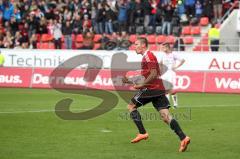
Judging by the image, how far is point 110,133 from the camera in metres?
15.2

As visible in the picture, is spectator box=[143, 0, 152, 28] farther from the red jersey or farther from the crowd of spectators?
the red jersey

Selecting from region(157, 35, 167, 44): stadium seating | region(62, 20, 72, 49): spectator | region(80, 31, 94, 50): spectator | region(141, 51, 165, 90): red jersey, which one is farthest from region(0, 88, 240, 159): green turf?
region(62, 20, 72, 49): spectator

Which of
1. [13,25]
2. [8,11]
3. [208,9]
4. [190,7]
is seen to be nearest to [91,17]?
[13,25]

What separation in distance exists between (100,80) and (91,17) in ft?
29.0

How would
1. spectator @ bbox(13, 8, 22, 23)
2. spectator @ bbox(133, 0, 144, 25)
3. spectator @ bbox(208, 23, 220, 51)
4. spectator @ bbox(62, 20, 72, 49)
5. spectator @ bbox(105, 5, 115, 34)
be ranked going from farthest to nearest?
spectator @ bbox(13, 8, 22, 23), spectator @ bbox(105, 5, 115, 34), spectator @ bbox(62, 20, 72, 49), spectator @ bbox(133, 0, 144, 25), spectator @ bbox(208, 23, 220, 51)

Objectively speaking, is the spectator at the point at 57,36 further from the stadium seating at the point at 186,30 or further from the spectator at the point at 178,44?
the stadium seating at the point at 186,30

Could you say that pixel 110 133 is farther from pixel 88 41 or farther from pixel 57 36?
pixel 57 36

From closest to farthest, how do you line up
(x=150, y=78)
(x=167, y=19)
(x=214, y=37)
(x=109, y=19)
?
(x=150, y=78), (x=214, y=37), (x=167, y=19), (x=109, y=19)

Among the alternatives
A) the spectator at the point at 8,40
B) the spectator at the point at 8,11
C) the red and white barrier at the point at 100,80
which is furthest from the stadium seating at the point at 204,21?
the spectator at the point at 8,11

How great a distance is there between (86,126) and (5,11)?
78.0 ft

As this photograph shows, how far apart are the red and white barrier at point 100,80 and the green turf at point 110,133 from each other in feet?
13.6

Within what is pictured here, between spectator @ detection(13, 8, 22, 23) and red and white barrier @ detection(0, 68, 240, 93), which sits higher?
spectator @ detection(13, 8, 22, 23)

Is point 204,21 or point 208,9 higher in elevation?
point 208,9

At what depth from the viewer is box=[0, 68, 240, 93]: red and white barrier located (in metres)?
27.3
